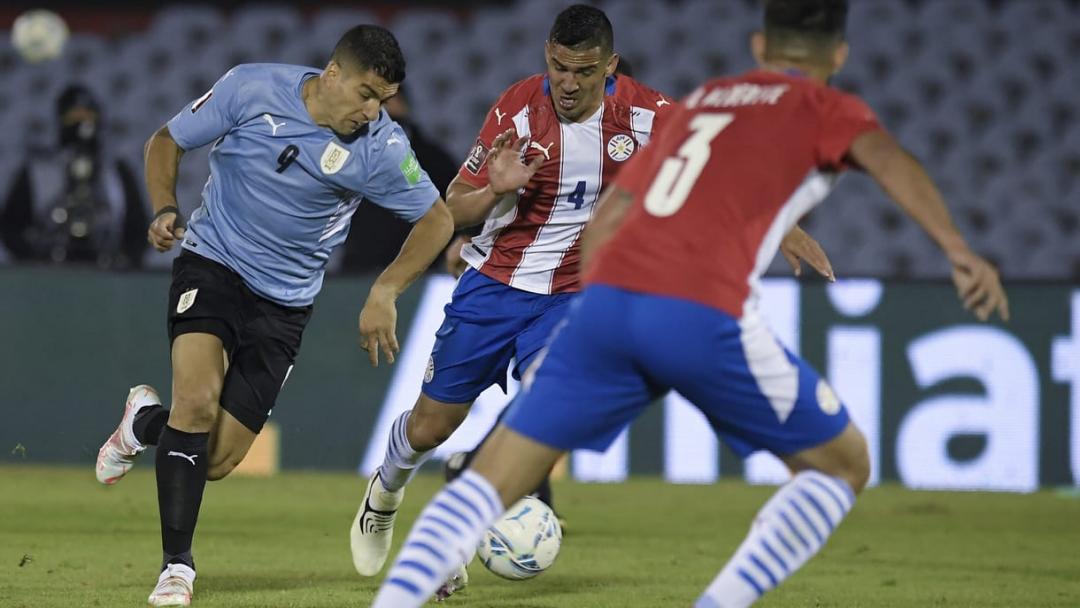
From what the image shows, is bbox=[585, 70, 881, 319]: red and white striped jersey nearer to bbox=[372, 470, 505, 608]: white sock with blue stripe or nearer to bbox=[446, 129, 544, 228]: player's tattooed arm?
bbox=[372, 470, 505, 608]: white sock with blue stripe

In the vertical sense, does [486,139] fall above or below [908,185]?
below

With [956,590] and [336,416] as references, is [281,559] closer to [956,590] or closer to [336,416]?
[956,590]

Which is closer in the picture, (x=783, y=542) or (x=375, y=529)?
(x=783, y=542)

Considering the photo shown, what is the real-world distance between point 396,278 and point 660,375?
182 cm

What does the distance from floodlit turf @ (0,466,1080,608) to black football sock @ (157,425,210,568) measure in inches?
8.3

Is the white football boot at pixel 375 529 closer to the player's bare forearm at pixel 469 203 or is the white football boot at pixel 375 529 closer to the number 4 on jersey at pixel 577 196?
the player's bare forearm at pixel 469 203

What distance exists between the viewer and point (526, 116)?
5.93 meters

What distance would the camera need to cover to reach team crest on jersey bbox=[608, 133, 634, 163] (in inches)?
232

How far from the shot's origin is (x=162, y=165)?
5.61m

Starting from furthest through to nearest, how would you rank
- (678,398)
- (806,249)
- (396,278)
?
(678,398) < (396,278) < (806,249)

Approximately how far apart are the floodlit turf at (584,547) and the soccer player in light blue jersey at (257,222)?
0.56 m

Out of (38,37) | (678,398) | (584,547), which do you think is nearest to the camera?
(584,547)

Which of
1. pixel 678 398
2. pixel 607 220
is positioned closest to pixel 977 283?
pixel 607 220

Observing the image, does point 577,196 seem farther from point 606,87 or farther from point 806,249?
point 806,249
